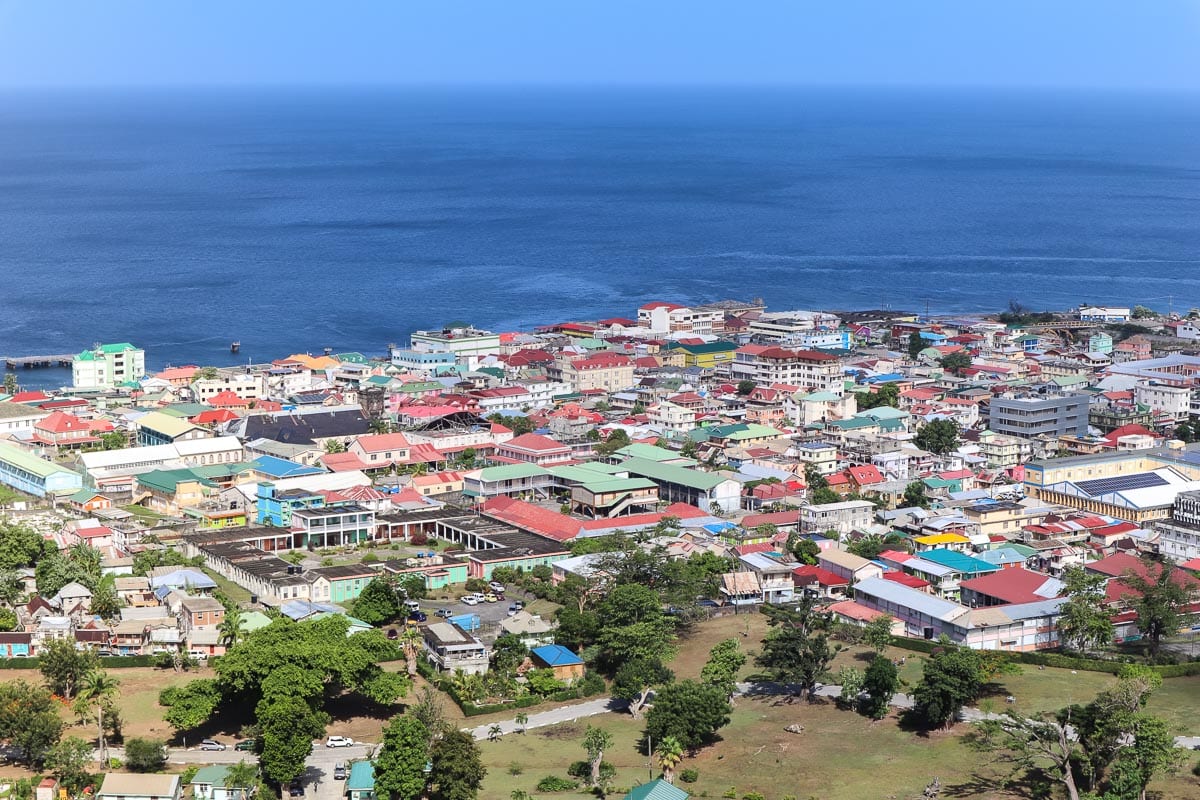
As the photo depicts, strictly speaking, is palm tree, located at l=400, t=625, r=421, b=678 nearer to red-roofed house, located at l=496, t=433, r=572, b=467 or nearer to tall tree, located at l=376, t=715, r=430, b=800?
tall tree, located at l=376, t=715, r=430, b=800

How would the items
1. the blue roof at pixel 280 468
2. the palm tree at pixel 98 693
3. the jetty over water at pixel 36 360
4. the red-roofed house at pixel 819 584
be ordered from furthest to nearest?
1. the jetty over water at pixel 36 360
2. the blue roof at pixel 280 468
3. the red-roofed house at pixel 819 584
4. the palm tree at pixel 98 693

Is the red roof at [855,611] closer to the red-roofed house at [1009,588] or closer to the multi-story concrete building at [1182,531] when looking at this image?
the red-roofed house at [1009,588]

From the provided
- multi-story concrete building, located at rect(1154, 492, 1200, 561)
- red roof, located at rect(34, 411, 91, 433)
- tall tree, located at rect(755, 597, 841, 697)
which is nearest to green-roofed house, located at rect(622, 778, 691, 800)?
tall tree, located at rect(755, 597, 841, 697)

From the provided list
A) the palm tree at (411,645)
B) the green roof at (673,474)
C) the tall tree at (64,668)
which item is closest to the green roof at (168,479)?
the green roof at (673,474)

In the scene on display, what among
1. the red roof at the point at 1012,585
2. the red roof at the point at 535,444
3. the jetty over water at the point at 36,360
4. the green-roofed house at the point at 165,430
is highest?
the red roof at the point at 1012,585

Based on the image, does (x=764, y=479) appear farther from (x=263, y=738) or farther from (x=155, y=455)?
(x=263, y=738)

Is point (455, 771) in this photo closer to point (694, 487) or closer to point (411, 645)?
point (411, 645)

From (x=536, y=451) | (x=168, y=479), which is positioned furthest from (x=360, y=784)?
(x=536, y=451)
